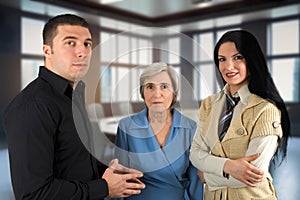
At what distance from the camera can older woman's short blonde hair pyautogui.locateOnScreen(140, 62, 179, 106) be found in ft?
2.83

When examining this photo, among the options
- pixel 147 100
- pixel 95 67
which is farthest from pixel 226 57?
pixel 95 67

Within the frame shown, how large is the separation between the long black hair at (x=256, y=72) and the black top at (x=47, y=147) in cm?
47

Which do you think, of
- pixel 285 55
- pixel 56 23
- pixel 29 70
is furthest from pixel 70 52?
pixel 285 55

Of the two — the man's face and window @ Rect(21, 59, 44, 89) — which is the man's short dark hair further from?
window @ Rect(21, 59, 44, 89)

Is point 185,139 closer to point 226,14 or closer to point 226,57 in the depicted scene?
point 226,57

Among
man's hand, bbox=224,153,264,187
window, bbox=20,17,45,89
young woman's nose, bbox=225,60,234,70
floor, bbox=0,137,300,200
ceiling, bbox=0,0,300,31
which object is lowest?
floor, bbox=0,137,300,200

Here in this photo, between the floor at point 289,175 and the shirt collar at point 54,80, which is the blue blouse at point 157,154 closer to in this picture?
the shirt collar at point 54,80

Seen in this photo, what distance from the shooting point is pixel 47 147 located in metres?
0.70

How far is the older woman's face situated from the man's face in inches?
7.6

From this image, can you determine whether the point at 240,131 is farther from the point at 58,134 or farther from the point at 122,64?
the point at 58,134

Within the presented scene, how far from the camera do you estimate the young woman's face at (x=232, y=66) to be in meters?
0.83

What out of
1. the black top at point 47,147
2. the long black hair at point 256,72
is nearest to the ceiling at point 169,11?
the long black hair at point 256,72

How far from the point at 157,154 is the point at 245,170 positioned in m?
0.26

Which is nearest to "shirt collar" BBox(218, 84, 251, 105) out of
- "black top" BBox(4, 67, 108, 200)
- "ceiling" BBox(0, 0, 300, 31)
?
"ceiling" BBox(0, 0, 300, 31)
